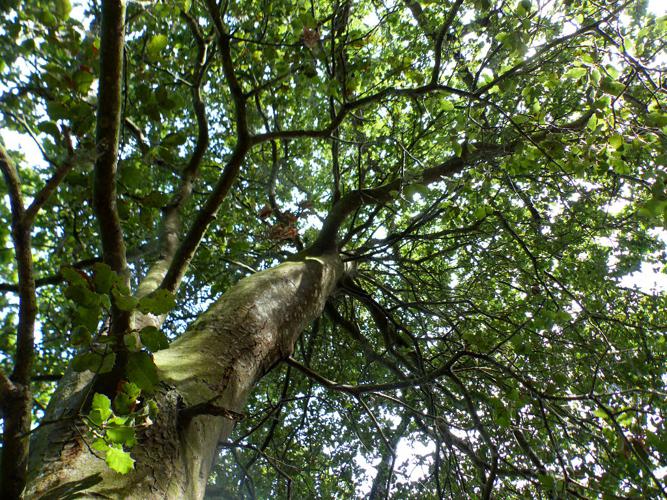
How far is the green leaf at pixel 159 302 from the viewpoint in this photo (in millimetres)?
974

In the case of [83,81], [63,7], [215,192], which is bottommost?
[83,81]

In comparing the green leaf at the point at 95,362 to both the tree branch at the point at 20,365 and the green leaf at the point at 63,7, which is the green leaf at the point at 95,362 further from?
the green leaf at the point at 63,7

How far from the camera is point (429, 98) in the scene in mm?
3447

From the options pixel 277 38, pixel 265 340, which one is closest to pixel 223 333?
pixel 265 340

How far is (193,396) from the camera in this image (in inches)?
61.5

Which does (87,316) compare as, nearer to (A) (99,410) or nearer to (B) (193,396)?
(A) (99,410)

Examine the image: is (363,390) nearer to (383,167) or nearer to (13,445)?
(13,445)

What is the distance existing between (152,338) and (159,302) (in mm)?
121

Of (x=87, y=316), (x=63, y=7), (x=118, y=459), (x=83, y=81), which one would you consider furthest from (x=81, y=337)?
(x=63, y=7)

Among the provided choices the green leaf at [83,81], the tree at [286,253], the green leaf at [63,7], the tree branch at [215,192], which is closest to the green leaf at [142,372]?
the tree at [286,253]

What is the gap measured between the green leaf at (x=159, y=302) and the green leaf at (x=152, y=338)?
0.07 meters

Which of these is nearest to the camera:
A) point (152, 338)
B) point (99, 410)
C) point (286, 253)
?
point (99, 410)

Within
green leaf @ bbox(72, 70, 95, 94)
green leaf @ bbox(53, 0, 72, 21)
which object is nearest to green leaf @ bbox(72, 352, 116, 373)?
green leaf @ bbox(72, 70, 95, 94)

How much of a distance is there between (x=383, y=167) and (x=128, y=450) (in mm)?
4909
